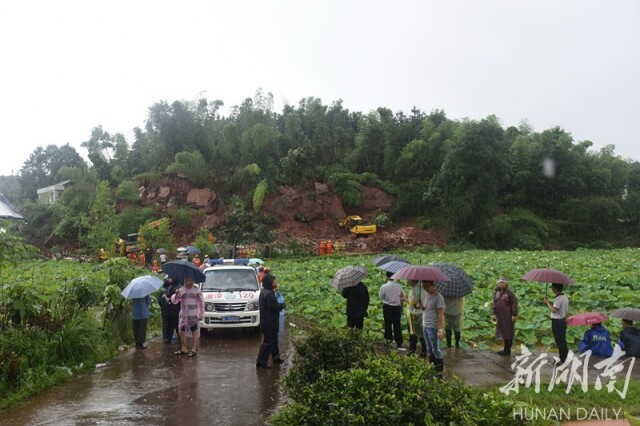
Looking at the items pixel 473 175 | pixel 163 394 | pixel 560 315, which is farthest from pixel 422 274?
pixel 473 175

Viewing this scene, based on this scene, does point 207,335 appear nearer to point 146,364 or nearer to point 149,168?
point 146,364

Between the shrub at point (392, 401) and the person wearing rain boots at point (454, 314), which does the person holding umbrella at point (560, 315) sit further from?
the shrub at point (392, 401)

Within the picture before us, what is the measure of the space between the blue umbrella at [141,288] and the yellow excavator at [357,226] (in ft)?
110

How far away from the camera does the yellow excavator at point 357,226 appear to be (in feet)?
138

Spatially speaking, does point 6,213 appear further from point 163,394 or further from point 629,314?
point 629,314

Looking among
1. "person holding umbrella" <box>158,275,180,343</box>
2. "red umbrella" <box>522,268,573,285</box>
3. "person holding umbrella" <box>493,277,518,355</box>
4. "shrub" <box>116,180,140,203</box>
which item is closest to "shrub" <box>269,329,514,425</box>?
"red umbrella" <box>522,268,573,285</box>

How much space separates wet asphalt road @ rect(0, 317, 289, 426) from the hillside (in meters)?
30.4

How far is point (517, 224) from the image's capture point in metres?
43.2

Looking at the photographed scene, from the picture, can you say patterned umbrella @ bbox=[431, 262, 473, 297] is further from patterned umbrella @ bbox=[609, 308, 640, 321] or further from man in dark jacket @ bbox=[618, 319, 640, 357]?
man in dark jacket @ bbox=[618, 319, 640, 357]

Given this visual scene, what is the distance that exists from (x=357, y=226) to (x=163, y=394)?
119 ft

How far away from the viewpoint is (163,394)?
657 centimetres

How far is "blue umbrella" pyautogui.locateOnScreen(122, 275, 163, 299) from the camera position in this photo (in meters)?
8.98

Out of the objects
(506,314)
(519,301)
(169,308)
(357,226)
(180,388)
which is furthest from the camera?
(357,226)

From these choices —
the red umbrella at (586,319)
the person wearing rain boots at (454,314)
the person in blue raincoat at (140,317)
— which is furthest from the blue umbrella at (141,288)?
the red umbrella at (586,319)
